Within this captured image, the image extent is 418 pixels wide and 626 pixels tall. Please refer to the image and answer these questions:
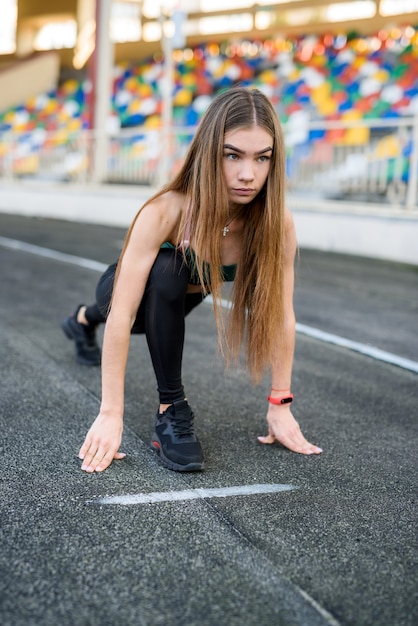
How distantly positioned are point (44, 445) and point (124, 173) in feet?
34.6

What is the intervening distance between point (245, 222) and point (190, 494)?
2.72 ft

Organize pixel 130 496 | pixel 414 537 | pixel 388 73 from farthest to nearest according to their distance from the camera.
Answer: pixel 388 73
pixel 130 496
pixel 414 537

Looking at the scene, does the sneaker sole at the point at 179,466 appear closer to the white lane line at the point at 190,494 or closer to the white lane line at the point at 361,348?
the white lane line at the point at 190,494

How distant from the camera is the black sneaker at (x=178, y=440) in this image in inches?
86.7

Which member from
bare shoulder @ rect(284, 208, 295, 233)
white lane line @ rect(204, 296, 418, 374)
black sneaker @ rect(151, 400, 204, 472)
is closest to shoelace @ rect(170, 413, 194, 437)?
black sneaker @ rect(151, 400, 204, 472)

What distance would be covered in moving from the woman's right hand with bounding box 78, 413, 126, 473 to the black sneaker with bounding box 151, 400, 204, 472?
0.15 meters

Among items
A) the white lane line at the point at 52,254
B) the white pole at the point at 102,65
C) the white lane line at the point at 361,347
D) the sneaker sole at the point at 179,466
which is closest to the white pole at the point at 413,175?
the white lane line at the point at 52,254

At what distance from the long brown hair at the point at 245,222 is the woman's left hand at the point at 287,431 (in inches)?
5.3

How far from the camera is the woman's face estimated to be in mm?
2070

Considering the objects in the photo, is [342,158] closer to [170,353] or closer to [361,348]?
[361,348]

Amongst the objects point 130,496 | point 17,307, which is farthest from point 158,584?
point 17,307

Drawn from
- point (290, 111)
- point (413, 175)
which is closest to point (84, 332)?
point (413, 175)

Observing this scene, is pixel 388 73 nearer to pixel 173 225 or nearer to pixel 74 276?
pixel 74 276

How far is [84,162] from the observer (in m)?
13.5
